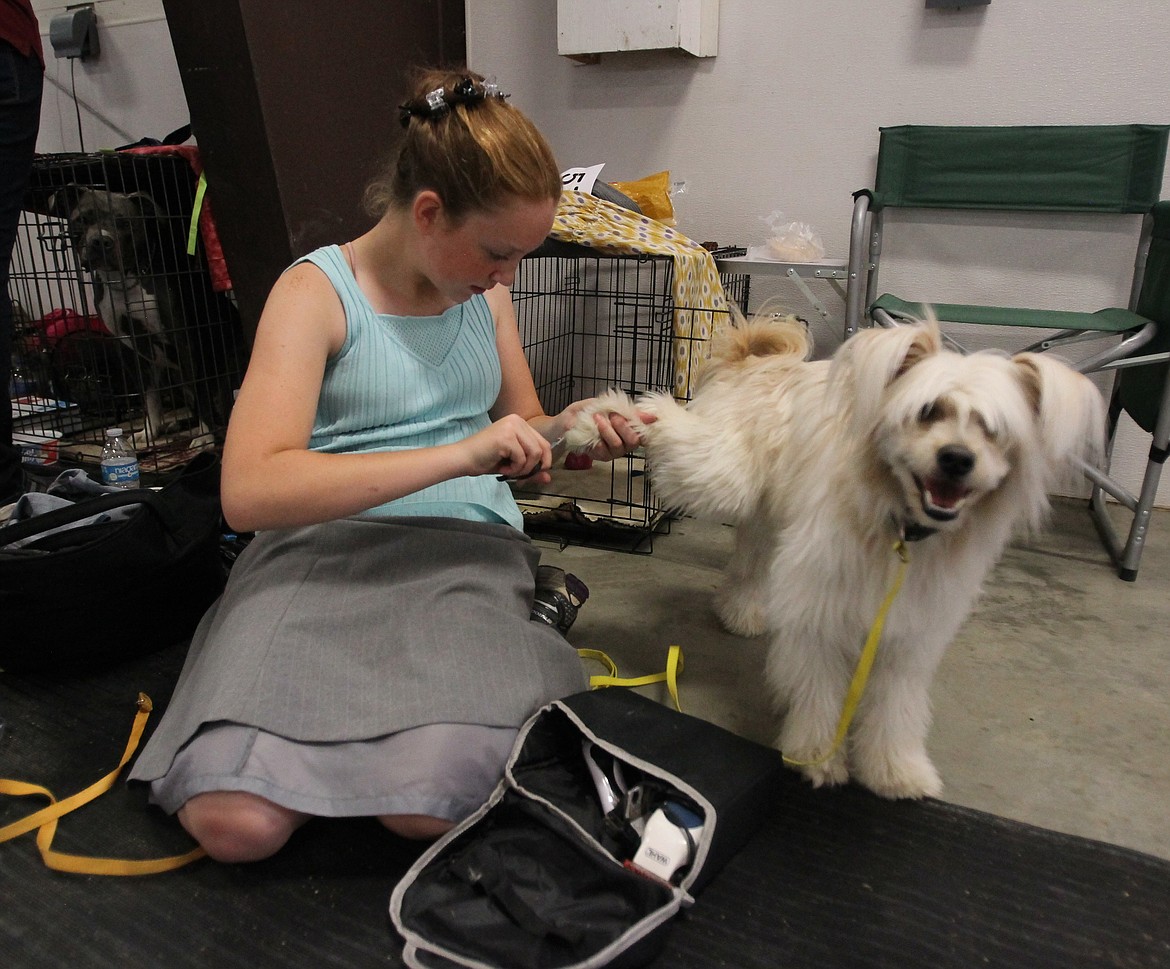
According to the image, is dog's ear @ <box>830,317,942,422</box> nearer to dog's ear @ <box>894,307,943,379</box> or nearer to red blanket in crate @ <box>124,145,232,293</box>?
dog's ear @ <box>894,307,943,379</box>

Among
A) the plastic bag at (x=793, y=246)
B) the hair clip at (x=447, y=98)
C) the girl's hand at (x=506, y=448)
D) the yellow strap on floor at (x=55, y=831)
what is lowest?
the yellow strap on floor at (x=55, y=831)

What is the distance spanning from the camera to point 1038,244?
95.4 inches

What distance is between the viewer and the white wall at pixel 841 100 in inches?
89.6

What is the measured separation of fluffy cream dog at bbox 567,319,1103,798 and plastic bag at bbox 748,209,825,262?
0.97 metres

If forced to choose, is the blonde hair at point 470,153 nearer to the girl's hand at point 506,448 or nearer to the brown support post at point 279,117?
the girl's hand at point 506,448

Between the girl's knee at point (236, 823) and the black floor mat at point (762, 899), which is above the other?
the girl's knee at point (236, 823)

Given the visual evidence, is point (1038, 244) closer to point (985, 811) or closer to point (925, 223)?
point (925, 223)

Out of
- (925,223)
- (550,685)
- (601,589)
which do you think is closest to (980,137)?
(925,223)

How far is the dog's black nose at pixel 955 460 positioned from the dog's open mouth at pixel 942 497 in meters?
0.02

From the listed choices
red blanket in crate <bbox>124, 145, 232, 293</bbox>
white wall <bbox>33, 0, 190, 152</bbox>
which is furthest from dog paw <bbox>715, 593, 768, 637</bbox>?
white wall <bbox>33, 0, 190, 152</bbox>

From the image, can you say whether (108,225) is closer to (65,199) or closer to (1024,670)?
(65,199)

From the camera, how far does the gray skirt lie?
3.21ft

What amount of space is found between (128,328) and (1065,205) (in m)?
2.96

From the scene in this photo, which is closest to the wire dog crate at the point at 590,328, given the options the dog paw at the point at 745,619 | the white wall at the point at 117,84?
the dog paw at the point at 745,619
